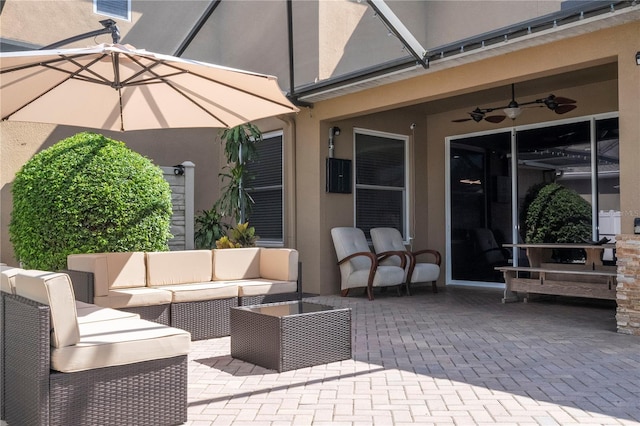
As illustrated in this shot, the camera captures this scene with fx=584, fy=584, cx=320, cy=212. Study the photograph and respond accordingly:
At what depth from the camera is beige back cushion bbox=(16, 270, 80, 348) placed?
2.64 m

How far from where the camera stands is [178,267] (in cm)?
555

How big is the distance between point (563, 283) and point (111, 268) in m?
5.22

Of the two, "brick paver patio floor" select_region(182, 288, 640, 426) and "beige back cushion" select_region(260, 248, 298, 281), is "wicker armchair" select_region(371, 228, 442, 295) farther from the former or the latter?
"beige back cushion" select_region(260, 248, 298, 281)

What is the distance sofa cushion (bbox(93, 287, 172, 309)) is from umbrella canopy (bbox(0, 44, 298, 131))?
5.27 feet

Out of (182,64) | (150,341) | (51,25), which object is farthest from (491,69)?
(51,25)

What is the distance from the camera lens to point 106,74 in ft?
16.3

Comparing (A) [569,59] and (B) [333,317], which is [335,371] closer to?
(B) [333,317]

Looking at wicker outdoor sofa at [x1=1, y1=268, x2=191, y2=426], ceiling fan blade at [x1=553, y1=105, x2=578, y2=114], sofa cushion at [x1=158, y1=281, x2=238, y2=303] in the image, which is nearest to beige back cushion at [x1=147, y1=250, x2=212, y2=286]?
sofa cushion at [x1=158, y1=281, x2=238, y2=303]

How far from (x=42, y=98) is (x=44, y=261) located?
1850 millimetres

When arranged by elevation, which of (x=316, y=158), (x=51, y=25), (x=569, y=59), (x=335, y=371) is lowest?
(x=335, y=371)

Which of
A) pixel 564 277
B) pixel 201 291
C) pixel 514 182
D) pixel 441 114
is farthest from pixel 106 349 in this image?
pixel 441 114

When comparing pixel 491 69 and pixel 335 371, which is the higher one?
pixel 491 69

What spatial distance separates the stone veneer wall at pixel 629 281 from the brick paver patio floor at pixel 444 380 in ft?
0.51

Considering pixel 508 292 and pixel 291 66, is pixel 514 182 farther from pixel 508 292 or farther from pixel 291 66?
pixel 291 66
